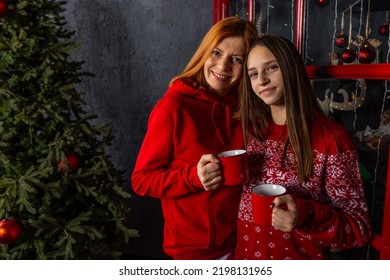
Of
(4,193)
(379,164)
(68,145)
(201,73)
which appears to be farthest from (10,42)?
(379,164)

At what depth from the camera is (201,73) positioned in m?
1.34

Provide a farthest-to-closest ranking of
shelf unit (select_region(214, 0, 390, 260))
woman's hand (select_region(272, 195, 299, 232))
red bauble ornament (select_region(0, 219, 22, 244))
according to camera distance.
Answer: red bauble ornament (select_region(0, 219, 22, 244))
shelf unit (select_region(214, 0, 390, 260))
woman's hand (select_region(272, 195, 299, 232))

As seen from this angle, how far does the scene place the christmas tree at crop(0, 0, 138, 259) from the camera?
58.5 inches

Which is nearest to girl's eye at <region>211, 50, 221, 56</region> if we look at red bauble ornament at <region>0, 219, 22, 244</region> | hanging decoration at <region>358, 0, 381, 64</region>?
hanging decoration at <region>358, 0, 381, 64</region>

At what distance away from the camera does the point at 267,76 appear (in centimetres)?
104

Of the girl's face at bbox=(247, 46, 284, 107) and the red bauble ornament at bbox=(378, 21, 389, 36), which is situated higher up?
the red bauble ornament at bbox=(378, 21, 389, 36)

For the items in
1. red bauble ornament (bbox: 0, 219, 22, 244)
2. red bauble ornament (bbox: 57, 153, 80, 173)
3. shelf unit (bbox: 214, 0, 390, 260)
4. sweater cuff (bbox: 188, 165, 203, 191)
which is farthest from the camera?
red bauble ornament (bbox: 57, 153, 80, 173)

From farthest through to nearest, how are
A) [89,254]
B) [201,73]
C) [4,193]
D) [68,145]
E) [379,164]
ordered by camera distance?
[89,254], [68,145], [4,193], [201,73], [379,164]

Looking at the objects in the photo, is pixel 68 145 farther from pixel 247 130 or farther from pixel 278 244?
pixel 278 244

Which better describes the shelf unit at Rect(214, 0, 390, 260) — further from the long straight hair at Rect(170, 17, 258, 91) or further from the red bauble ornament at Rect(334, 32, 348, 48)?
the long straight hair at Rect(170, 17, 258, 91)

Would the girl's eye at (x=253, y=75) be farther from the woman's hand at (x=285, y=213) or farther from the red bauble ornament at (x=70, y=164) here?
the red bauble ornament at (x=70, y=164)

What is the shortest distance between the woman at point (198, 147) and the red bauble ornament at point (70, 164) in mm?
488

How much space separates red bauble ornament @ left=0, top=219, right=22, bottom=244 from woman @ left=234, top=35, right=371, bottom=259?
3.07ft

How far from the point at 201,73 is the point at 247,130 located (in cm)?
32
